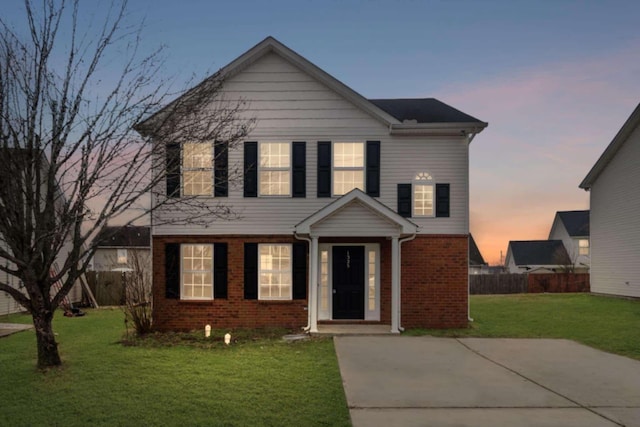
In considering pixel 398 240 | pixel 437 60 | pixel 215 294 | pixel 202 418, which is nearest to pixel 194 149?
pixel 215 294

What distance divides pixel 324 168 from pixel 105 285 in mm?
13305

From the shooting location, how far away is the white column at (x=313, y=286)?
11.8 meters

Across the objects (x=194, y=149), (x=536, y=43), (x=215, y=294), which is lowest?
(x=215, y=294)

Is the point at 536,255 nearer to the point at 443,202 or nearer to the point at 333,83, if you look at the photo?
the point at 443,202

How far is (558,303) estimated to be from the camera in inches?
780

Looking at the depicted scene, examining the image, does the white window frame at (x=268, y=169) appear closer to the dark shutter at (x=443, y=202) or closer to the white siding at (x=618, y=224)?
the dark shutter at (x=443, y=202)

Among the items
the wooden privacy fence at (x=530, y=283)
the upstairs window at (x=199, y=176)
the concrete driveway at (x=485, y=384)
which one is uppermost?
the upstairs window at (x=199, y=176)

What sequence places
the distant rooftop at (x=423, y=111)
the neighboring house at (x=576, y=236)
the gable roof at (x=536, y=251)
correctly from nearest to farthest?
the distant rooftop at (x=423, y=111), the neighboring house at (x=576, y=236), the gable roof at (x=536, y=251)

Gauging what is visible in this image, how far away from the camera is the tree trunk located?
7.94 metres

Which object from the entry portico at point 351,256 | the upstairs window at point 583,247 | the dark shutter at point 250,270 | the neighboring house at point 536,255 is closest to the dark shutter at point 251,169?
the dark shutter at point 250,270

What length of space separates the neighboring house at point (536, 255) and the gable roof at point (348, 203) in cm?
3285

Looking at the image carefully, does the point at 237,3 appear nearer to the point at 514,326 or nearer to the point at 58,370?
the point at 58,370

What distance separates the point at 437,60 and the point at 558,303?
1151 cm

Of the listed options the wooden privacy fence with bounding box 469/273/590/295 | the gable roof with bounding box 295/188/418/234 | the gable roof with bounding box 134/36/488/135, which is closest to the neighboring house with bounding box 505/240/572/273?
the wooden privacy fence with bounding box 469/273/590/295
